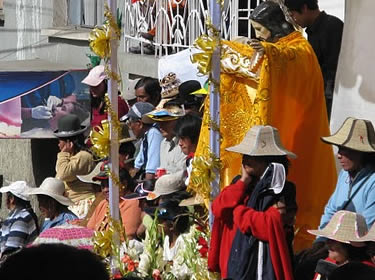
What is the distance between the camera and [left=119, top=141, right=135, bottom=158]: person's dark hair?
8770mm

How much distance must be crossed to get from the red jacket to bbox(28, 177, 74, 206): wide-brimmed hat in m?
2.16

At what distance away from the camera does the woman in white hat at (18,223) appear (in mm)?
7832

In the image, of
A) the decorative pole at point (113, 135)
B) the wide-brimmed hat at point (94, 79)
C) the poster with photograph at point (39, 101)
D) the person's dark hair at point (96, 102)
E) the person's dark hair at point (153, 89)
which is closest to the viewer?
the decorative pole at point (113, 135)

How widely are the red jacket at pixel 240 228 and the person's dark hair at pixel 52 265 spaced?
2673mm

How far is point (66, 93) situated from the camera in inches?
438

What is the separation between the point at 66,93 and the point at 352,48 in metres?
4.69

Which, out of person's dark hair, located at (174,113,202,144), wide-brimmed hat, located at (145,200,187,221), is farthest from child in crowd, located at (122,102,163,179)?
wide-brimmed hat, located at (145,200,187,221)

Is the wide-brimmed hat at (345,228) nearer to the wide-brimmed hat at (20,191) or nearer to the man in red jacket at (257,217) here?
the man in red jacket at (257,217)

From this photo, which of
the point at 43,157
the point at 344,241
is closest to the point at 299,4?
the point at 344,241

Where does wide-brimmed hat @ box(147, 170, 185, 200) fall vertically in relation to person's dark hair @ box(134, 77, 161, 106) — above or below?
below

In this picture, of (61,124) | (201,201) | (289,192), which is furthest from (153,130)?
(289,192)

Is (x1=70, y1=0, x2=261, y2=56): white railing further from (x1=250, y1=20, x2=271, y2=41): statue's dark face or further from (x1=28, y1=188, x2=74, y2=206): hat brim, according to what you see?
(x1=250, y1=20, x2=271, y2=41): statue's dark face

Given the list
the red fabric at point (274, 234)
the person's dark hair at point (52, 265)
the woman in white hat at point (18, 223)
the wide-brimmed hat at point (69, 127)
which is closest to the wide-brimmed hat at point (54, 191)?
the woman in white hat at point (18, 223)

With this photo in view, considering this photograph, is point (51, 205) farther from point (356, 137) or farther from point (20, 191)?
point (356, 137)
